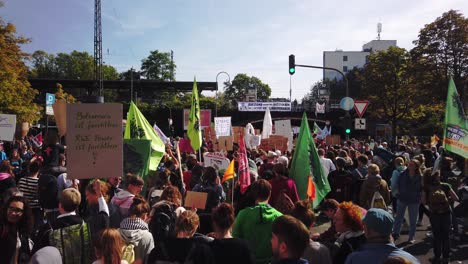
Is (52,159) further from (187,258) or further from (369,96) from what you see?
(369,96)

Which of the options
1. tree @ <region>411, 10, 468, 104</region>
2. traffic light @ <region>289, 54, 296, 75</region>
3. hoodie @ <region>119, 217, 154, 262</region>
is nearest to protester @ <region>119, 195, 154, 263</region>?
hoodie @ <region>119, 217, 154, 262</region>

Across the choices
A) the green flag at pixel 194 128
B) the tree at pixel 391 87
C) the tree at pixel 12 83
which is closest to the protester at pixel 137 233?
the green flag at pixel 194 128

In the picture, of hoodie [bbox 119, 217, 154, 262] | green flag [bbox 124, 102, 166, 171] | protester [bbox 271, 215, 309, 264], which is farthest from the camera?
green flag [bbox 124, 102, 166, 171]

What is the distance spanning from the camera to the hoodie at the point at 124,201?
209 inches

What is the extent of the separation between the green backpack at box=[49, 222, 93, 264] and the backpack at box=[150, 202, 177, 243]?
33.5 inches

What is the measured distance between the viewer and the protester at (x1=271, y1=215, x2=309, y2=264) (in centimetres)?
322

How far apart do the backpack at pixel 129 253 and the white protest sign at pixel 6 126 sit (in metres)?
10.8

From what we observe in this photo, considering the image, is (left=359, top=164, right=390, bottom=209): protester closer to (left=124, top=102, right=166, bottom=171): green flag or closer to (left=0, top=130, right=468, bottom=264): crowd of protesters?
(left=0, top=130, right=468, bottom=264): crowd of protesters

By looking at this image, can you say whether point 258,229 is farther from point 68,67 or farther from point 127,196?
point 68,67

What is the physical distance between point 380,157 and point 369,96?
105 ft

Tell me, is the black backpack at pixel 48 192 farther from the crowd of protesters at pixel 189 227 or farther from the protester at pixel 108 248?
the protester at pixel 108 248

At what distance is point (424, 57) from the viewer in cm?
3791

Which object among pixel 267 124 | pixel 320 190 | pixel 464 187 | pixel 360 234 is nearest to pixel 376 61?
pixel 267 124

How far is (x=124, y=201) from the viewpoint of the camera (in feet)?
17.7
